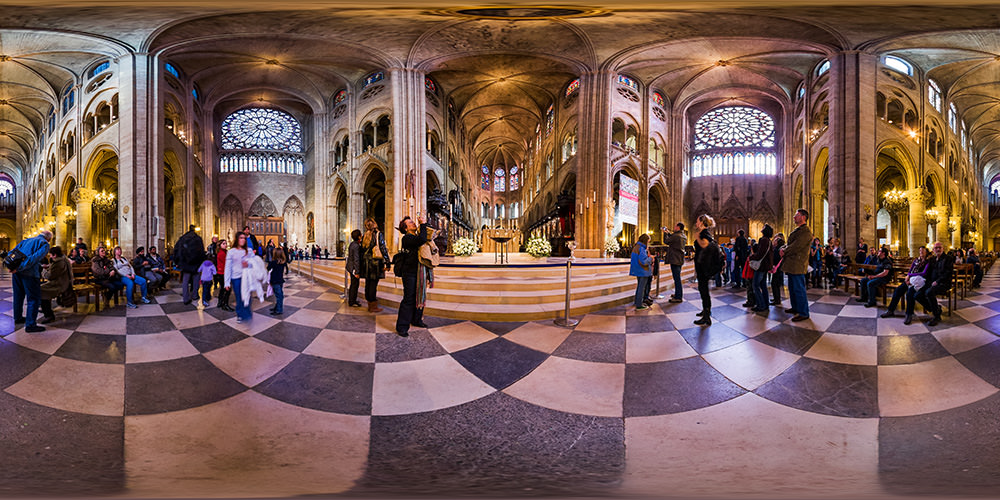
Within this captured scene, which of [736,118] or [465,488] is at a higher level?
[736,118]

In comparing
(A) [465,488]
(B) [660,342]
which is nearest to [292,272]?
(A) [465,488]

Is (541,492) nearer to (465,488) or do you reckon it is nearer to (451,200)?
(465,488)

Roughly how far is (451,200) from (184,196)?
525 inches

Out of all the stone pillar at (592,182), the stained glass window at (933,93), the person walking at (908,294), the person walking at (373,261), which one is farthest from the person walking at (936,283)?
the stone pillar at (592,182)

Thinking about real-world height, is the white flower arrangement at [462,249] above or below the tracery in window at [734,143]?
below

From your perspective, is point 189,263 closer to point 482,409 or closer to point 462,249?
point 482,409

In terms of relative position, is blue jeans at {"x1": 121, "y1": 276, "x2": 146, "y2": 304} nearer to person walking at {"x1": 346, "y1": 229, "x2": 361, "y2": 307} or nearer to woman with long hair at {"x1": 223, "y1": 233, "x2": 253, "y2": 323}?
woman with long hair at {"x1": 223, "y1": 233, "x2": 253, "y2": 323}

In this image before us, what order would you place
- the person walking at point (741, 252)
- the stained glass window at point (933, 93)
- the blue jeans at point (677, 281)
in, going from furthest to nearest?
the stained glass window at point (933, 93) → the person walking at point (741, 252) → the blue jeans at point (677, 281)

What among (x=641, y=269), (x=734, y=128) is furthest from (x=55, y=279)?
(x=734, y=128)

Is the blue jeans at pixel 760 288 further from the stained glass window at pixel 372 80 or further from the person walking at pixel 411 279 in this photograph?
the stained glass window at pixel 372 80

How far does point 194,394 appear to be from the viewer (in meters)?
1.64

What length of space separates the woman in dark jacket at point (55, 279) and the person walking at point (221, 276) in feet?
5.98

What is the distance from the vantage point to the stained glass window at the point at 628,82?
58.7ft

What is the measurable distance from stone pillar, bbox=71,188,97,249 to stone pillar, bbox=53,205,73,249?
3.03ft
